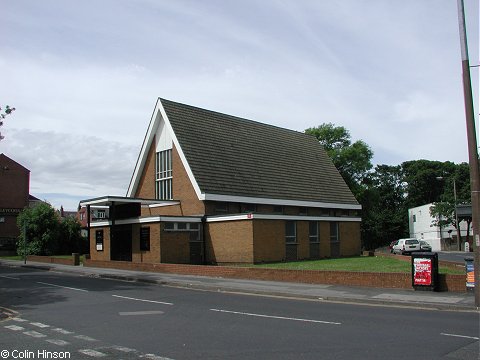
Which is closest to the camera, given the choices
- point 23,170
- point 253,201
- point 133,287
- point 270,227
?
point 133,287

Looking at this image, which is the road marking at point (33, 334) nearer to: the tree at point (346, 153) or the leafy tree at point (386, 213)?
the tree at point (346, 153)

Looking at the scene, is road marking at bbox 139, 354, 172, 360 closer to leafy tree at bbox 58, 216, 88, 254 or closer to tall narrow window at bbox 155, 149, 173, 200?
tall narrow window at bbox 155, 149, 173, 200

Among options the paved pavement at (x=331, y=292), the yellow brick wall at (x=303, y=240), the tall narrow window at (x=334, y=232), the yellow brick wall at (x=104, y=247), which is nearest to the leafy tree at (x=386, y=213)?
the tall narrow window at (x=334, y=232)

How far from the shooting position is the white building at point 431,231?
2680 inches

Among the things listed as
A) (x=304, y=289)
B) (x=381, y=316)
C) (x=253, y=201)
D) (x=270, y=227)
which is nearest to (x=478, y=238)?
(x=381, y=316)

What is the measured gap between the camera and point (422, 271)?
1655cm

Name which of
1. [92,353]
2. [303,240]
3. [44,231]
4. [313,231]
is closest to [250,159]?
[313,231]

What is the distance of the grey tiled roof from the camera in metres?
33.0

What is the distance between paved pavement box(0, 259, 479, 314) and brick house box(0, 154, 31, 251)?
43396 millimetres

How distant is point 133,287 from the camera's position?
2009 cm

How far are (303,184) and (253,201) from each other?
766 centimetres

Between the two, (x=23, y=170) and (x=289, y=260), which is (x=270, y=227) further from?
(x=23, y=170)

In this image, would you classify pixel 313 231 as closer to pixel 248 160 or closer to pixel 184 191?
pixel 248 160

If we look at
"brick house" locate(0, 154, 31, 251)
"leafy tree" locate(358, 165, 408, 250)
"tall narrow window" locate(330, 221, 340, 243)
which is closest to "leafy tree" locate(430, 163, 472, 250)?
"leafy tree" locate(358, 165, 408, 250)
